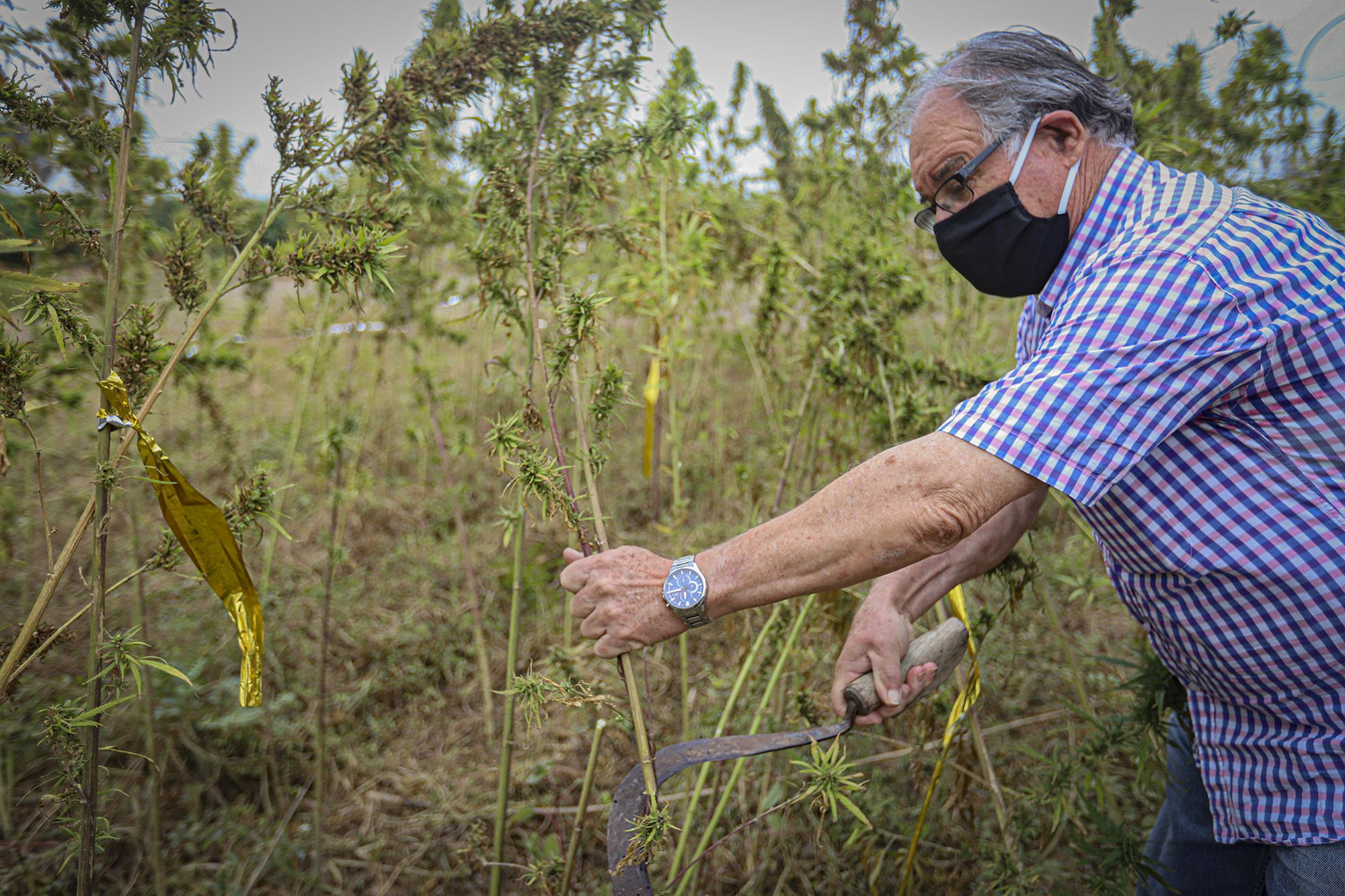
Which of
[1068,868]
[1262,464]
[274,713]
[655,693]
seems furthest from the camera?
[655,693]

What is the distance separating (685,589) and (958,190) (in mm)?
1015

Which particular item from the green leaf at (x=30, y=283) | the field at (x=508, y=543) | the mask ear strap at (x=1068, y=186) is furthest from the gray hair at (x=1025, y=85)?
the green leaf at (x=30, y=283)

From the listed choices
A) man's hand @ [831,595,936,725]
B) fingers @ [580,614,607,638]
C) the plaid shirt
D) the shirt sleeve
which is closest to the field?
fingers @ [580,614,607,638]

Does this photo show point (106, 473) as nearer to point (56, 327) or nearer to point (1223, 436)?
point (56, 327)

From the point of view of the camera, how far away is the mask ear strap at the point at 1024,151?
1.44 meters

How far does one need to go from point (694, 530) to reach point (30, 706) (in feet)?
8.37

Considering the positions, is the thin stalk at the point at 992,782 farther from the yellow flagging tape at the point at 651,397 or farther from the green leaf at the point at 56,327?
the green leaf at the point at 56,327

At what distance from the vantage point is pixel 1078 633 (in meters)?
3.44

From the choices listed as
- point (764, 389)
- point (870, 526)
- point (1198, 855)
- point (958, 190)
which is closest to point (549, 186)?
point (958, 190)

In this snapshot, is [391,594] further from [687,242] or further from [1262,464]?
[1262,464]

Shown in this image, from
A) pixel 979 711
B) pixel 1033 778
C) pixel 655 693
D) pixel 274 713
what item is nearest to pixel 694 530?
pixel 655 693

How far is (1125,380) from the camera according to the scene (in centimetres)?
107

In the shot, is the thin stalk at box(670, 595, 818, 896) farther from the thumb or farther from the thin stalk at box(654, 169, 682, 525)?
the thin stalk at box(654, 169, 682, 525)

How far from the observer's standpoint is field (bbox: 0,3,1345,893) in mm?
1329
